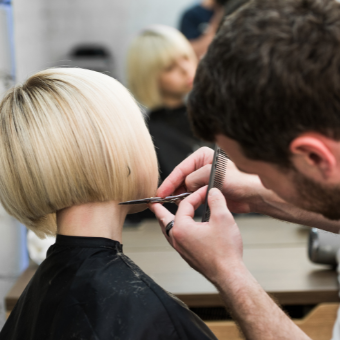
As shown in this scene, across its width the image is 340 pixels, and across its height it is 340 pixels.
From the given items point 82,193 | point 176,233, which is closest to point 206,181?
point 176,233

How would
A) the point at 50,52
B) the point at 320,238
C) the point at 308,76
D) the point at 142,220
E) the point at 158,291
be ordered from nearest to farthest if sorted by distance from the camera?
the point at 308,76
the point at 158,291
the point at 320,238
the point at 142,220
the point at 50,52

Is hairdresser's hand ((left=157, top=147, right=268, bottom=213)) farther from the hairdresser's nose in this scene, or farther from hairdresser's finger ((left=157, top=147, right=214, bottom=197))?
the hairdresser's nose

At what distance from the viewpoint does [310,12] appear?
0.64 m

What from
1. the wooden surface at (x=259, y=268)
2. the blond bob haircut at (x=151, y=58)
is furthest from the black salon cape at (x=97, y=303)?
the blond bob haircut at (x=151, y=58)

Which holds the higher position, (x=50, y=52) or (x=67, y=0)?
(x=67, y=0)

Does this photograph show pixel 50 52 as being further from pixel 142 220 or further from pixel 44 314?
pixel 44 314

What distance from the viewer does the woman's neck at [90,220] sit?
892 mm

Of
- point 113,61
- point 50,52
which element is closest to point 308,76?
point 50,52

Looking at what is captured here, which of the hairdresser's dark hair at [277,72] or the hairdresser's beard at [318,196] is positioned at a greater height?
the hairdresser's dark hair at [277,72]

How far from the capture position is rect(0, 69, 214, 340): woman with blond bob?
31.3 inches

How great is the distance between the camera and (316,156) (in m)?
0.66

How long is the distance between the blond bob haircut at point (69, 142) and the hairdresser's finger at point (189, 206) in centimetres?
11

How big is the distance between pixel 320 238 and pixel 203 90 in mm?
976

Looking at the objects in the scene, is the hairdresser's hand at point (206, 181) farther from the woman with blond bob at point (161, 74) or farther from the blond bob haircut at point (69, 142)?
the woman with blond bob at point (161, 74)
